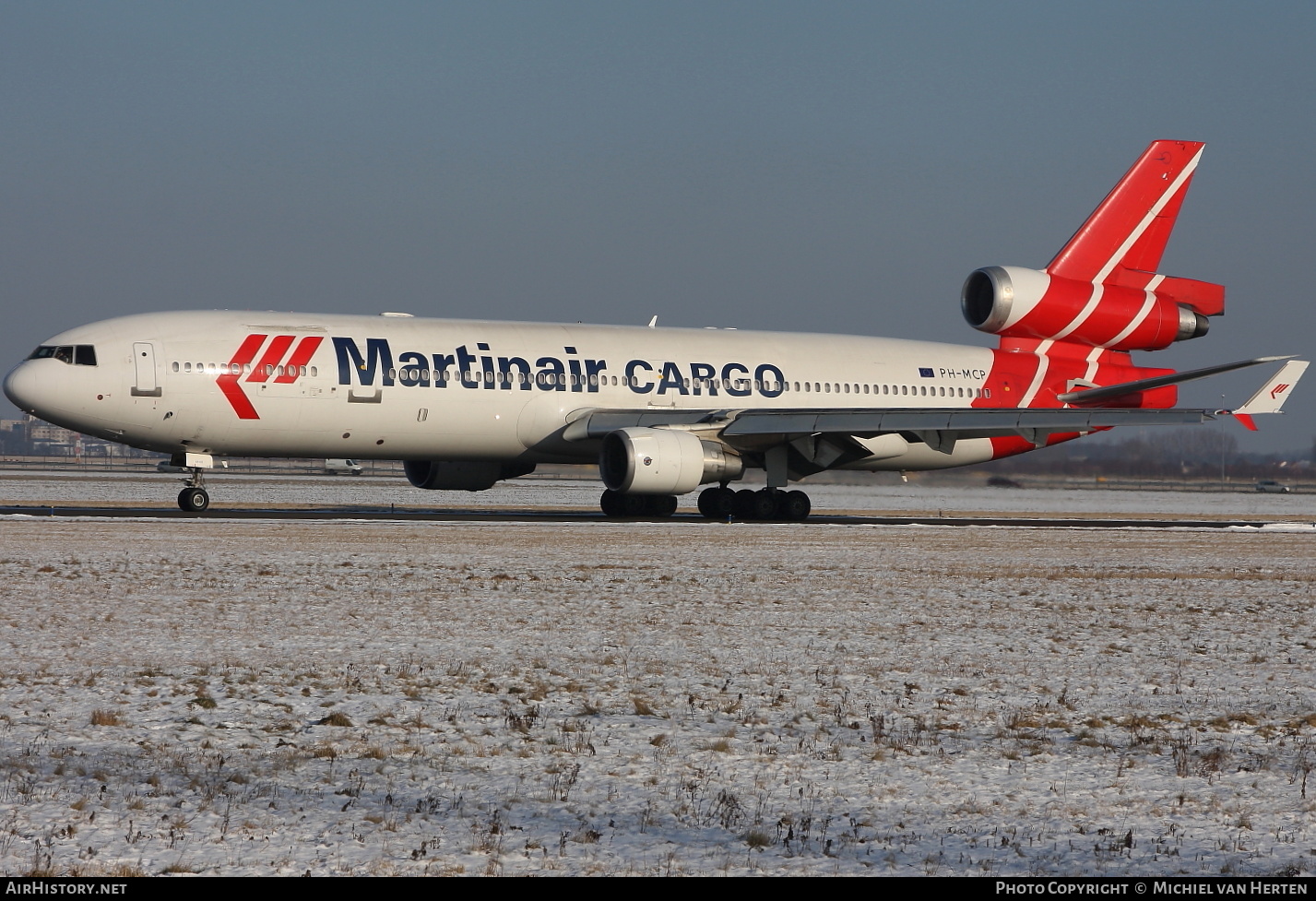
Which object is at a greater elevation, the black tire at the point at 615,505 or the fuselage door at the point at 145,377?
the fuselage door at the point at 145,377

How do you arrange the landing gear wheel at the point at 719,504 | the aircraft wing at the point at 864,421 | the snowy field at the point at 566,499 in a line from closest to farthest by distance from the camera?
the aircraft wing at the point at 864,421, the landing gear wheel at the point at 719,504, the snowy field at the point at 566,499

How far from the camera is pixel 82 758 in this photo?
6.40m

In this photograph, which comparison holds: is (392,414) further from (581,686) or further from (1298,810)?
(1298,810)

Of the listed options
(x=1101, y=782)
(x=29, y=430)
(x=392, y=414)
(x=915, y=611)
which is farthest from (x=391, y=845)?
(x=29, y=430)

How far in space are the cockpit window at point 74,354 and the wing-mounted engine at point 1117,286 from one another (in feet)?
68.5

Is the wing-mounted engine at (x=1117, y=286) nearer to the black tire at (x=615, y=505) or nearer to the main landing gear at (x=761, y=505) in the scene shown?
the main landing gear at (x=761, y=505)

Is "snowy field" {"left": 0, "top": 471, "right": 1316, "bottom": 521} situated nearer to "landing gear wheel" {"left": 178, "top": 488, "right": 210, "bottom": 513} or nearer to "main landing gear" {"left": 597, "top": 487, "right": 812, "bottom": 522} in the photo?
"main landing gear" {"left": 597, "top": 487, "right": 812, "bottom": 522}

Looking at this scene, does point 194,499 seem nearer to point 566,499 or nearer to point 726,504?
point 726,504

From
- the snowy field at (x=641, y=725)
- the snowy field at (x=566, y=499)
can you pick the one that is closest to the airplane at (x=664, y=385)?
the snowy field at (x=566, y=499)

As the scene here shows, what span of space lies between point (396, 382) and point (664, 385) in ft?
20.7

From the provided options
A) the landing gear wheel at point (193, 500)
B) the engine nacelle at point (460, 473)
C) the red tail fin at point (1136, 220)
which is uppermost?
the red tail fin at point (1136, 220)

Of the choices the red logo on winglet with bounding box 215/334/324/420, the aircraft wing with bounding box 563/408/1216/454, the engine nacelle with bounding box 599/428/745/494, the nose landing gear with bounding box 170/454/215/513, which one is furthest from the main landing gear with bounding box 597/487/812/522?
the nose landing gear with bounding box 170/454/215/513

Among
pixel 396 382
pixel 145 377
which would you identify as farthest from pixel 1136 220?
pixel 145 377

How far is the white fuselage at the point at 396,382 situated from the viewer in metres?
25.7
